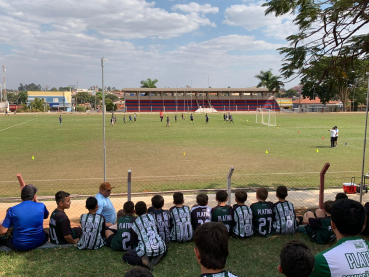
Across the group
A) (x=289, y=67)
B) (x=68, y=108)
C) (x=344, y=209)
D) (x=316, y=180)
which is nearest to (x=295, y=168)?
(x=316, y=180)

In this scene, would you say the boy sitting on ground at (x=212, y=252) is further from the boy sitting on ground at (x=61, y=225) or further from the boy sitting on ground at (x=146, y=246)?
the boy sitting on ground at (x=61, y=225)

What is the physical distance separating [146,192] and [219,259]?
7226 millimetres

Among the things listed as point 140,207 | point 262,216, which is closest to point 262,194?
point 262,216

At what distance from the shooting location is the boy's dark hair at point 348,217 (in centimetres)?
248

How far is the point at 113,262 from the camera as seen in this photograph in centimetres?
454

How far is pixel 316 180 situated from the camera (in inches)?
446

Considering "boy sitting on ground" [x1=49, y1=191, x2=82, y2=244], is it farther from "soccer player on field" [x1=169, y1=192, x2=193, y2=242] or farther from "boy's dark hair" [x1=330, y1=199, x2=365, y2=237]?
"boy's dark hair" [x1=330, y1=199, x2=365, y2=237]

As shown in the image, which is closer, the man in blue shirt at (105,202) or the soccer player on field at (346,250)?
the soccer player on field at (346,250)

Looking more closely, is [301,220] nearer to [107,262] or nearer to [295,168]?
[107,262]

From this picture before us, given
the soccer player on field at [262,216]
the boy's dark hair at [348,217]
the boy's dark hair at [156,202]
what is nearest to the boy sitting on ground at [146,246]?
the boy's dark hair at [156,202]

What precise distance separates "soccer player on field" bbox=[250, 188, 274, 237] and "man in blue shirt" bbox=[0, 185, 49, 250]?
3.62m

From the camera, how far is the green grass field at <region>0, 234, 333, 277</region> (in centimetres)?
429

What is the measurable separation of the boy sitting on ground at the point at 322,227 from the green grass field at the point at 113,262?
0.49ft

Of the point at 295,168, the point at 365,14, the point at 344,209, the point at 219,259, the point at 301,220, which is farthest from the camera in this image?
the point at 295,168
